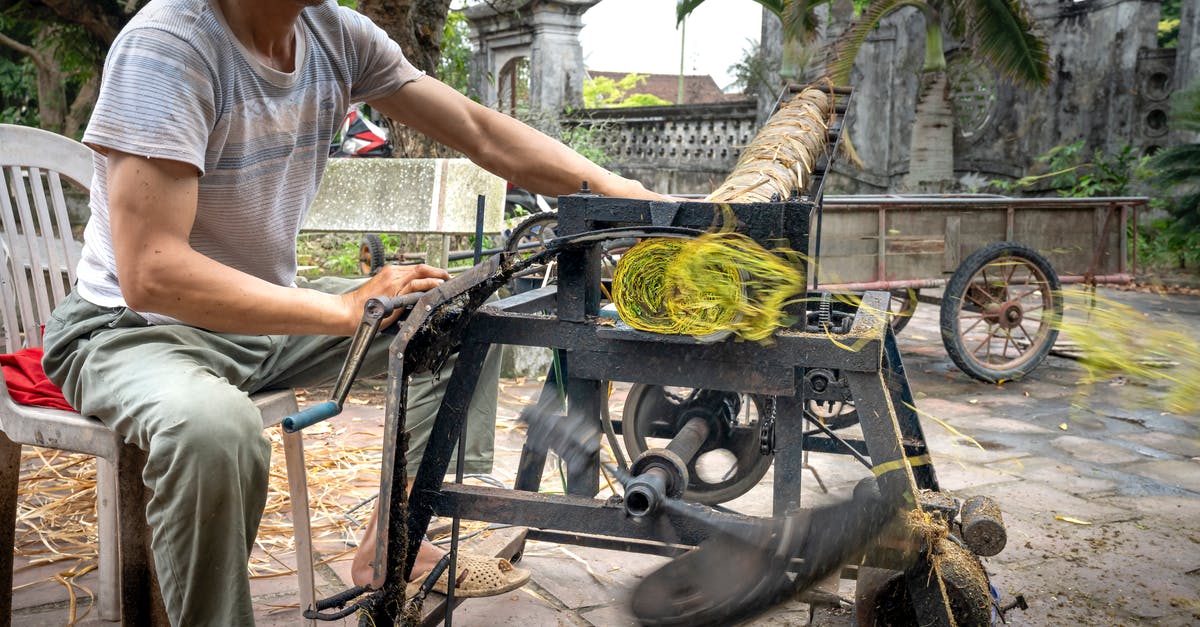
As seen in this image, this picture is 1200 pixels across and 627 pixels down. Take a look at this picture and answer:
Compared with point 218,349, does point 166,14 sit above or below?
above

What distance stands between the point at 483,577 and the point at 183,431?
103 cm

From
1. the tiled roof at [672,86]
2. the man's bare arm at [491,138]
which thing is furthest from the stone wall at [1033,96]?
the tiled roof at [672,86]

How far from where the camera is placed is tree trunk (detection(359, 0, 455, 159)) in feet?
21.1

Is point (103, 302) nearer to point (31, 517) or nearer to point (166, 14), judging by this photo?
point (166, 14)

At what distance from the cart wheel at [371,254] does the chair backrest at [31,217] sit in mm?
3339

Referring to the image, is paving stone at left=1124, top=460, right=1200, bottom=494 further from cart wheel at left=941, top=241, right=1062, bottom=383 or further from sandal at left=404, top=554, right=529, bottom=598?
sandal at left=404, top=554, right=529, bottom=598

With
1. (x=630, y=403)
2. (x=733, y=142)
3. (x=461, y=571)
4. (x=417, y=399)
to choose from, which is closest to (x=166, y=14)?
(x=417, y=399)

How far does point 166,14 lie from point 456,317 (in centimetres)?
A: 84

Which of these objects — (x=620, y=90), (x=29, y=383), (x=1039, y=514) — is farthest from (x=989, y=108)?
(x=620, y=90)

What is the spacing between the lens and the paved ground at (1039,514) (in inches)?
99.2

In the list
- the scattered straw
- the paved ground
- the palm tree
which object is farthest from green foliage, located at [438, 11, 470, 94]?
the scattered straw

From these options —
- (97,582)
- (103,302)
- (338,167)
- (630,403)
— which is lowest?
(97,582)

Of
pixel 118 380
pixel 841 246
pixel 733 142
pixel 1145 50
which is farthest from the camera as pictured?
pixel 733 142

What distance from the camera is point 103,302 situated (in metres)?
2.01
